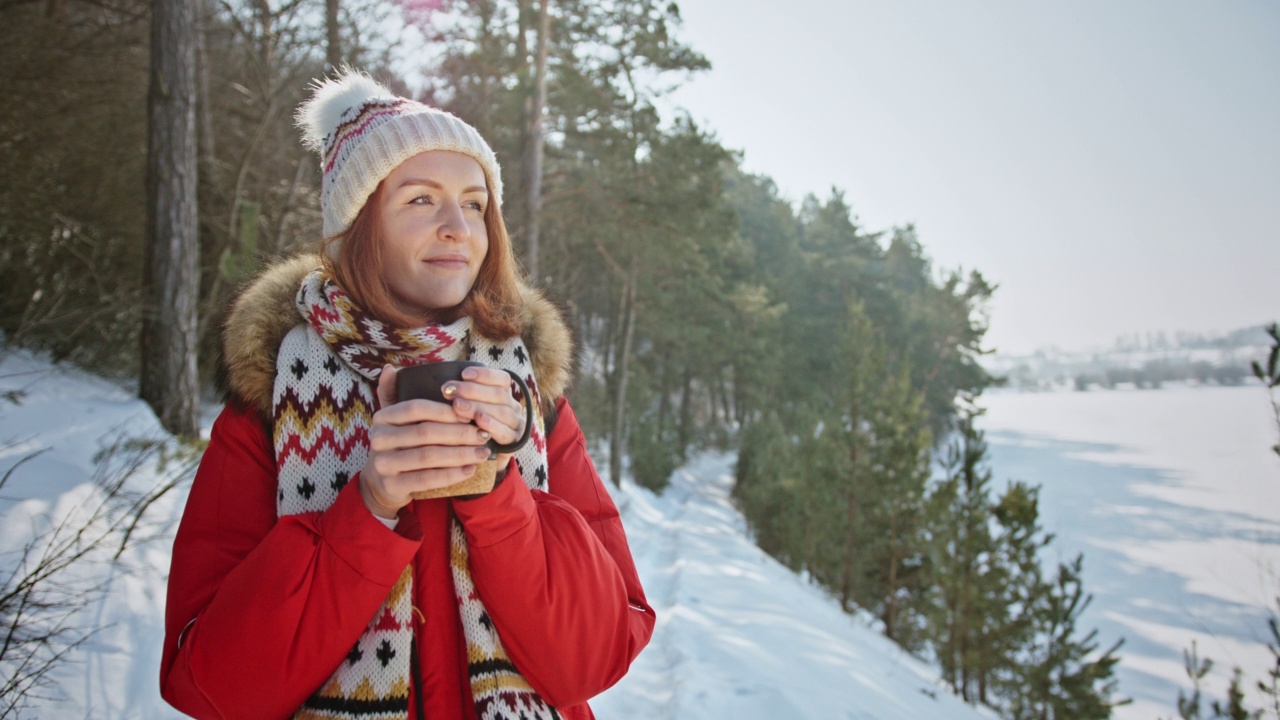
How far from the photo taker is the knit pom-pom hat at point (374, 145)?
1.30 meters

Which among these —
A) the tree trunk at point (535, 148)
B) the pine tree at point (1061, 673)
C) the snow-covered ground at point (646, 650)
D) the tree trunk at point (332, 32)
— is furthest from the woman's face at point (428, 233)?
the pine tree at point (1061, 673)

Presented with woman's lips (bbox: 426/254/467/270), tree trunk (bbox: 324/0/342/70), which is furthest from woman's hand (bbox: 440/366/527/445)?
tree trunk (bbox: 324/0/342/70)

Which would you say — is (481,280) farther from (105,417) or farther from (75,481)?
(105,417)

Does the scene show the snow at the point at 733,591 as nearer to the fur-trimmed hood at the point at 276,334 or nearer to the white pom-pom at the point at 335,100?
the fur-trimmed hood at the point at 276,334

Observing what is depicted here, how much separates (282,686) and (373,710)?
0.17 meters

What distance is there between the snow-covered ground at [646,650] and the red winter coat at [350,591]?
158 centimetres

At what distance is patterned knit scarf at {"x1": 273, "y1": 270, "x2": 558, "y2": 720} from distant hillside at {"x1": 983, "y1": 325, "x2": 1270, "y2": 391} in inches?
283

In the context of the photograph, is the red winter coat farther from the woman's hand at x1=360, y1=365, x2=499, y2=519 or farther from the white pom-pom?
the white pom-pom

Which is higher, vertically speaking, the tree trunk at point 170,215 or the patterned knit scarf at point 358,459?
the tree trunk at point 170,215

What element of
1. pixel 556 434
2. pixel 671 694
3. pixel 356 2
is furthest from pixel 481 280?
pixel 356 2

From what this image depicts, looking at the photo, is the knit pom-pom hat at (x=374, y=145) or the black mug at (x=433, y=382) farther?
the knit pom-pom hat at (x=374, y=145)

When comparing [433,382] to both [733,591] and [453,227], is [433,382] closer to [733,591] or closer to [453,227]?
[453,227]

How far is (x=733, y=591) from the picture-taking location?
7465 mm

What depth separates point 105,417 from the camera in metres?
4.51
